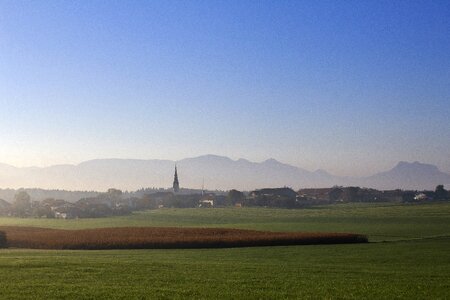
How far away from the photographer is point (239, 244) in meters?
57.1

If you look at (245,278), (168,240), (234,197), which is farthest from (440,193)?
(245,278)

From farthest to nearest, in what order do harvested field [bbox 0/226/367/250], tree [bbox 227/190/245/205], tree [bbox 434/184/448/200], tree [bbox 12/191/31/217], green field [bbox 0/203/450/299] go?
tree [bbox 434/184/448/200], tree [bbox 227/190/245/205], tree [bbox 12/191/31/217], harvested field [bbox 0/226/367/250], green field [bbox 0/203/450/299]

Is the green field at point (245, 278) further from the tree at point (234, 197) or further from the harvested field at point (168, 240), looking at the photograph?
the tree at point (234, 197)

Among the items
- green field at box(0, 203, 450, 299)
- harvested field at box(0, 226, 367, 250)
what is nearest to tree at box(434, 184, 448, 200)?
harvested field at box(0, 226, 367, 250)

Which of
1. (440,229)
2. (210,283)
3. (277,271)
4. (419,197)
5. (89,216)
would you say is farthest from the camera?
(419,197)

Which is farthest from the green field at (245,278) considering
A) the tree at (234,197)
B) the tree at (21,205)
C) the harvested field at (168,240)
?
the tree at (234,197)

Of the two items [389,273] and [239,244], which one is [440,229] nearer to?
[239,244]

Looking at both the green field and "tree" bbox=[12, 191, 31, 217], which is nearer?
the green field

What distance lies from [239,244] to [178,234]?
896cm

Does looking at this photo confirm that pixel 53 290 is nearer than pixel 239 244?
Yes

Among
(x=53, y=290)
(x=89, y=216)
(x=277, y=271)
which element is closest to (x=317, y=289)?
(x=277, y=271)

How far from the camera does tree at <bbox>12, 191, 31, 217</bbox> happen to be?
14812cm

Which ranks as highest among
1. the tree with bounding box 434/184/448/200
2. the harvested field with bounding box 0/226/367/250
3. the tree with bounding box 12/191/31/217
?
the tree with bounding box 434/184/448/200

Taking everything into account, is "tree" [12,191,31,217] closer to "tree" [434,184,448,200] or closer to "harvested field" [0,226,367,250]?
"harvested field" [0,226,367,250]
